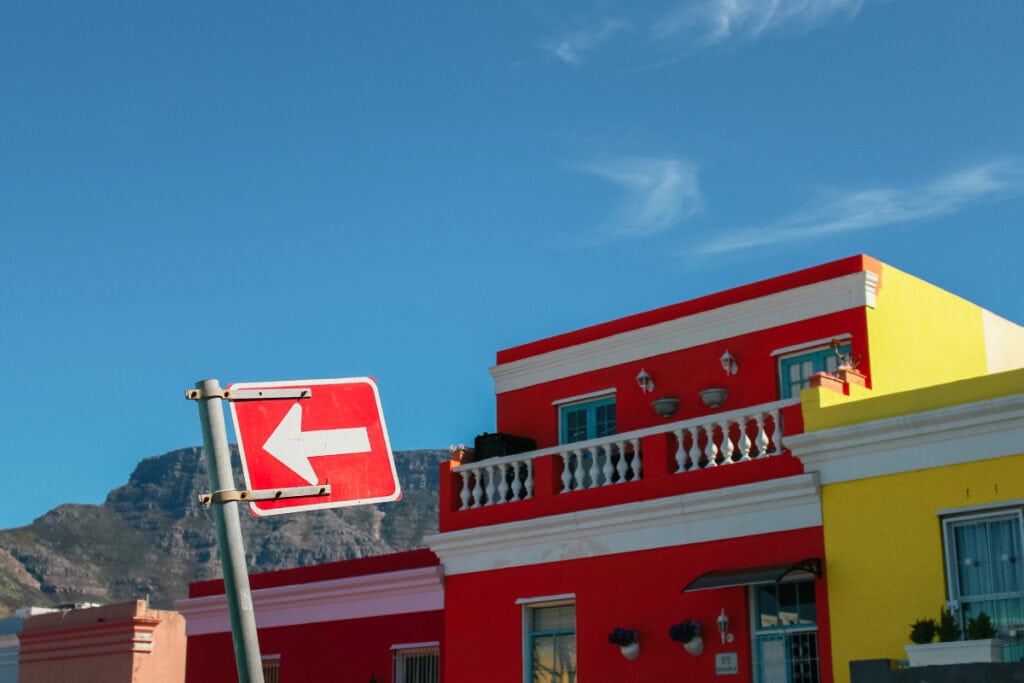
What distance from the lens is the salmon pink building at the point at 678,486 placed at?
16359 millimetres

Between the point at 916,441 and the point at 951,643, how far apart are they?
2447 mm

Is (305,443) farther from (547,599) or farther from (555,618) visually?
(555,618)

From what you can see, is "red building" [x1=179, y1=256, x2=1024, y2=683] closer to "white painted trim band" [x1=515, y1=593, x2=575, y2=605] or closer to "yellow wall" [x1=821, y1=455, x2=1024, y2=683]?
"white painted trim band" [x1=515, y1=593, x2=575, y2=605]

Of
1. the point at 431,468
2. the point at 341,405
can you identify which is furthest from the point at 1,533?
the point at 341,405

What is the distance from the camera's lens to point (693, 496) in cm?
1700

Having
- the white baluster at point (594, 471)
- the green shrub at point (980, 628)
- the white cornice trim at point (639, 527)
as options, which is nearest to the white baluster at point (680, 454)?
the white cornice trim at point (639, 527)

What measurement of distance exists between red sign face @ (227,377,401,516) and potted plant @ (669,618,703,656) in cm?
1137

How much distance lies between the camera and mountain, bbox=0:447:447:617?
12962 cm

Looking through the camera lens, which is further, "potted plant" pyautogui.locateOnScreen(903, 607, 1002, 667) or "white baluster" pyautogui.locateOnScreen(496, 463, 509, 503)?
"white baluster" pyautogui.locateOnScreen(496, 463, 509, 503)

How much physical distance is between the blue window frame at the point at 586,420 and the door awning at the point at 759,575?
4.67 m

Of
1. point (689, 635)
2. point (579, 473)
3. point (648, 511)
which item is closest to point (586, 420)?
point (579, 473)

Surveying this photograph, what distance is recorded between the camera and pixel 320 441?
18.7 feet

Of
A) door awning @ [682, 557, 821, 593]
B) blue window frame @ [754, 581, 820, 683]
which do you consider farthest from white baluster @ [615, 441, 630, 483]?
→ blue window frame @ [754, 581, 820, 683]

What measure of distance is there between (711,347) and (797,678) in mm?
5315
